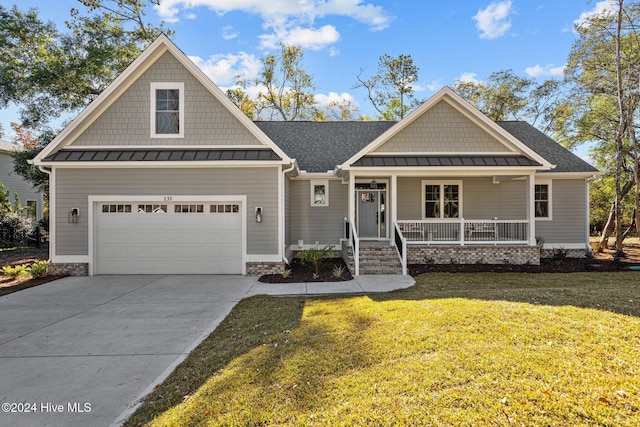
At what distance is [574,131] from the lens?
16734 mm

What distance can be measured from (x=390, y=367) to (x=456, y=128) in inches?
394

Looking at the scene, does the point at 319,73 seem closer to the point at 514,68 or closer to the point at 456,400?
the point at 514,68

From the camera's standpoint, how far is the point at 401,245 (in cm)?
1031

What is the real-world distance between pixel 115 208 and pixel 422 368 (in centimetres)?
1030

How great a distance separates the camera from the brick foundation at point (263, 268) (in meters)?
10.0

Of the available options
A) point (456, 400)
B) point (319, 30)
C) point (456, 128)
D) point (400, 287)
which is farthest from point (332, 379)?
point (319, 30)

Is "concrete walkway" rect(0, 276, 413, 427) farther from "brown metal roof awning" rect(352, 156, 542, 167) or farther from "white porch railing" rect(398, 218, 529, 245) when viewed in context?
"brown metal roof awning" rect(352, 156, 542, 167)

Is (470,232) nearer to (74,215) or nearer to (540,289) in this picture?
(540,289)

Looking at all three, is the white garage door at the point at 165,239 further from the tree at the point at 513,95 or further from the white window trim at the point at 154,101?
the tree at the point at 513,95

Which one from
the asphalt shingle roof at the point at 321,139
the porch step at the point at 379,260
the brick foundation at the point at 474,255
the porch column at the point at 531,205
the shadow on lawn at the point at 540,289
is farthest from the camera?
the asphalt shingle roof at the point at 321,139

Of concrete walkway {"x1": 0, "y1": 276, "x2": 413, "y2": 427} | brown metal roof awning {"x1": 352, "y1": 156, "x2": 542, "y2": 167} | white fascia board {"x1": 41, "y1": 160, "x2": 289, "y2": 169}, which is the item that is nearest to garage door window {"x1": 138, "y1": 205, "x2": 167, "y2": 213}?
white fascia board {"x1": 41, "y1": 160, "x2": 289, "y2": 169}

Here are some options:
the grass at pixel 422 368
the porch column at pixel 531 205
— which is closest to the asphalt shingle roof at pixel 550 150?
the porch column at pixel 531 205

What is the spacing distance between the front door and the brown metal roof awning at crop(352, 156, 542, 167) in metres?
2.07

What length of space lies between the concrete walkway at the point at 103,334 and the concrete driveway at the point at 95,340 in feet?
0.04
